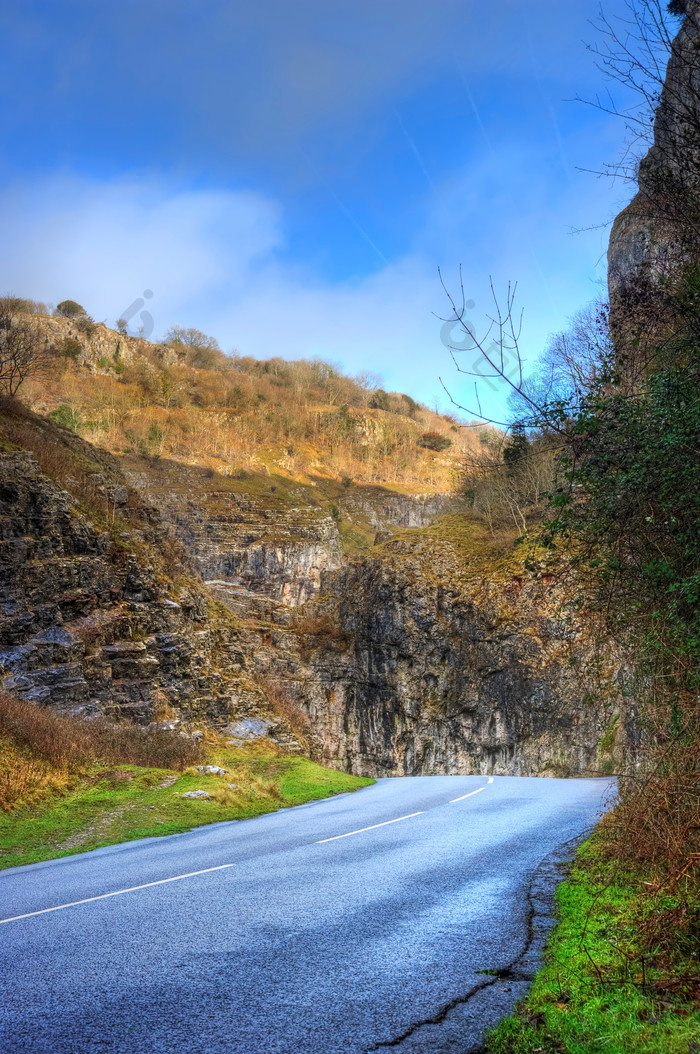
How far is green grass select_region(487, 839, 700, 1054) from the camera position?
347cm

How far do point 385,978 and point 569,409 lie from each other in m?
5.52

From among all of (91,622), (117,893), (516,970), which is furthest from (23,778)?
(516,970)

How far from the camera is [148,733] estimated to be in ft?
66.4

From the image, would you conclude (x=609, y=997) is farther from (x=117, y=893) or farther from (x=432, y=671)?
(x=432, y=671)

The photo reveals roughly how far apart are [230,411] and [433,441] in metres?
39.6

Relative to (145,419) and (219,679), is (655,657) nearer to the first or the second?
(219,679)

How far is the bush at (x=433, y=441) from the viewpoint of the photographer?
5033 inches

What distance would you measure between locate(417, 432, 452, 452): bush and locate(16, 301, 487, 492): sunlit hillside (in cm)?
20

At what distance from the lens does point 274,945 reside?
535cm

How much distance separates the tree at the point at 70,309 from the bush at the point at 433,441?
227 ft

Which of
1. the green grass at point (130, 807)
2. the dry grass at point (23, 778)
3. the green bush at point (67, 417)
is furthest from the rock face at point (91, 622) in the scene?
the green bush at point (67, 417)

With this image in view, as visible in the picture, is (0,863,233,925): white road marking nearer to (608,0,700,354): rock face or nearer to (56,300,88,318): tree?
(608,0,700,354): rock face

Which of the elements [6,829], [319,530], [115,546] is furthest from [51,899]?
[319,530]

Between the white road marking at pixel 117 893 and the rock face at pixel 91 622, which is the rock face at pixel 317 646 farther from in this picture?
the white road marking at pixel 117 893
